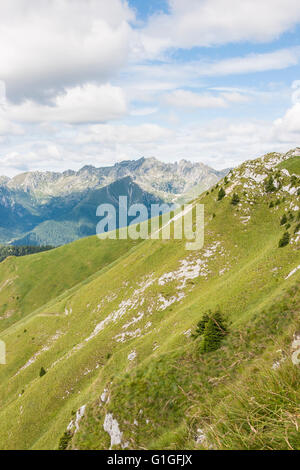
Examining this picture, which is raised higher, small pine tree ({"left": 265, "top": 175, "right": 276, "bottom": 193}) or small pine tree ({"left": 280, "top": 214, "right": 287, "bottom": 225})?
small pine tree ({"left": 265, "top": 175, "right": 276, "bottom": 193})

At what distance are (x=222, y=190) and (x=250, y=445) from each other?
263 ft

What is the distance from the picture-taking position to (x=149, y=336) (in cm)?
4422

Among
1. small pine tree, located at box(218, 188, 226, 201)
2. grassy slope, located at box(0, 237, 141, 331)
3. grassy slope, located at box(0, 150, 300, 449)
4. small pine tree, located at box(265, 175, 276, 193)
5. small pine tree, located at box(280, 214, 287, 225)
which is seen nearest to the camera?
grassy slope, located at box(0, 150, 300, 449)

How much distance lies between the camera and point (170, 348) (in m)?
31.2

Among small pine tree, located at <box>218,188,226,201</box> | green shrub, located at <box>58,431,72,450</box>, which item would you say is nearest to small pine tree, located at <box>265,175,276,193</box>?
small pine tree, located at <box>218,188,226,201</box>

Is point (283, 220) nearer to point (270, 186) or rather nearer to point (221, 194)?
point (270, 186)

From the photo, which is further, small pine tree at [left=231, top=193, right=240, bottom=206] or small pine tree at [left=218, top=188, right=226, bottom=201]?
small pine tree at [left=218, top=188, right=226, bottom=201]

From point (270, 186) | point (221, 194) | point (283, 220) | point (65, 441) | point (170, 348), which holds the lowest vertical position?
point (65, 441)

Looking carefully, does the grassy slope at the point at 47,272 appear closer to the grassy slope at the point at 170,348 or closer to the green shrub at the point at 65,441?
the grassy slope at the point at 170,348

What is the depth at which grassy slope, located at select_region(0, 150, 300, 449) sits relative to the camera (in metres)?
7.40

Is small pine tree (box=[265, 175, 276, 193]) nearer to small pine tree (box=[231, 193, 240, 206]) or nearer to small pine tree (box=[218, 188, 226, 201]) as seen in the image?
small pine tree (box=[231, 193, 240, 206])

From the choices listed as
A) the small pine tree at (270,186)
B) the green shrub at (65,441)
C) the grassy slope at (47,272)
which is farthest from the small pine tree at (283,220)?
the grassy slope at (47,272)

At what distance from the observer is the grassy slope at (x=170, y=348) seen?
740 cm

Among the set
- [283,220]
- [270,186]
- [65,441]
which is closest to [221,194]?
[270,186]
